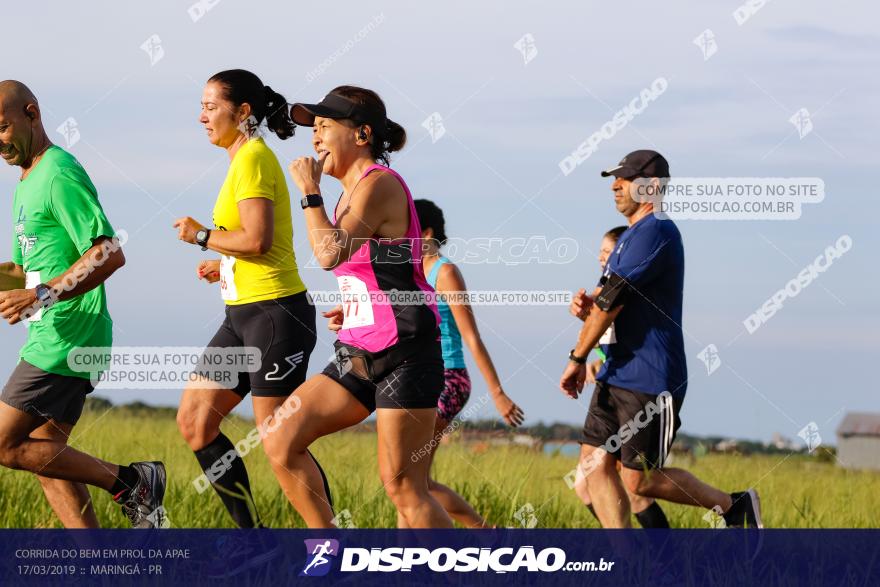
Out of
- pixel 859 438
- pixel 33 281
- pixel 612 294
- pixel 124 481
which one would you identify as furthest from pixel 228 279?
pixel 859 438

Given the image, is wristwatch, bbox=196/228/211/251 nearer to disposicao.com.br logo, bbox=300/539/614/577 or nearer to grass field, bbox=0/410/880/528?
disposicao.com.br logo, bbox=300/539/614/577

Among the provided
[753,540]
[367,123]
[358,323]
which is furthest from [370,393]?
[753,540]

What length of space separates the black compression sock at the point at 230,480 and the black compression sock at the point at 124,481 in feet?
1.15

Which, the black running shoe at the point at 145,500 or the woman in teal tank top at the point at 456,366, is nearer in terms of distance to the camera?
the black running shoe at the point at 145,500

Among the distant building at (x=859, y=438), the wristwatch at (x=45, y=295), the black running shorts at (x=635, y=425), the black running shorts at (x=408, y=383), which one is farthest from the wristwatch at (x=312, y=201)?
the distant building at (x=859, y=438)

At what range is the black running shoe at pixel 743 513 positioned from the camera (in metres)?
6.27

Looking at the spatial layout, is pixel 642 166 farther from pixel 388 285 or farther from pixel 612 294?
pixel 388 285

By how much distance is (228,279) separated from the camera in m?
5.58

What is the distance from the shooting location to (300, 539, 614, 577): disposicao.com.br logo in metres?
5.13

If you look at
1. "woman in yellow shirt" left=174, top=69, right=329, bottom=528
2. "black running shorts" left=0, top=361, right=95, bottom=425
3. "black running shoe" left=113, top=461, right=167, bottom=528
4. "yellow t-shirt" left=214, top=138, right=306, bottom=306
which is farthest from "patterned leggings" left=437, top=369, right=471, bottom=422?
"black running shorts" left=0, top=361, right=95, bottom=425

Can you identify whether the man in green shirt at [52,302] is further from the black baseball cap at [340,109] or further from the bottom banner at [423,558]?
the black baseball cap at [340,109]

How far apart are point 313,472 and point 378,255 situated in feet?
3.28

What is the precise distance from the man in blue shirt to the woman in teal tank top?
433 mm

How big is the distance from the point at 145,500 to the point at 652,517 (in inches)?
99.4
